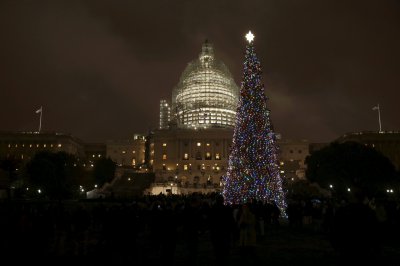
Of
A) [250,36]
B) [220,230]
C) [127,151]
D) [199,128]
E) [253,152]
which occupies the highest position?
[199,128]

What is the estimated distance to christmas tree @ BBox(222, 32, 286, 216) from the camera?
101 ft

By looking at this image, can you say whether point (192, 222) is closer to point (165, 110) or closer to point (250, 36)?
point (250, 36)

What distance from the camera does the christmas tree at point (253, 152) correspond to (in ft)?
101

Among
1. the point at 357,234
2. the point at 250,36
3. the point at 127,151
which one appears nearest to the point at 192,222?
the point at 357,234

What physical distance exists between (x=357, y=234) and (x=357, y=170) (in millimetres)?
65615

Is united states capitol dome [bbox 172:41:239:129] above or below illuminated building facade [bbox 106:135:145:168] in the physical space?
above

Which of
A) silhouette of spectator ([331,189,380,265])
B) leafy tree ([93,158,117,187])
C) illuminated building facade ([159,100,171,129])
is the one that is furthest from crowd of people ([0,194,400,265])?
illuminated building facade ([159,100,171,129])

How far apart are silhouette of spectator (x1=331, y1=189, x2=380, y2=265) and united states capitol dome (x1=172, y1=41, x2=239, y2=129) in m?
124

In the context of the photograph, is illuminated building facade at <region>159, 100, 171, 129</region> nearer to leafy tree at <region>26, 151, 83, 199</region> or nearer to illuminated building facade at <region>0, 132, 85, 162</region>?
illuminated building facade at <region>0, 132, 85, 162</region>

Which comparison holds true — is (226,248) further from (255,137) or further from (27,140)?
(27,140)

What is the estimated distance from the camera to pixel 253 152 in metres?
31.0

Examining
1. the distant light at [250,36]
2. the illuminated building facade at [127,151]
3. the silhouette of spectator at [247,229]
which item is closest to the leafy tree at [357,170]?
the distant light at [250,36]

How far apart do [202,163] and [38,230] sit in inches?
4285

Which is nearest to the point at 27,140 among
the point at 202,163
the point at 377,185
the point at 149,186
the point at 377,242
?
the point at 202,163
